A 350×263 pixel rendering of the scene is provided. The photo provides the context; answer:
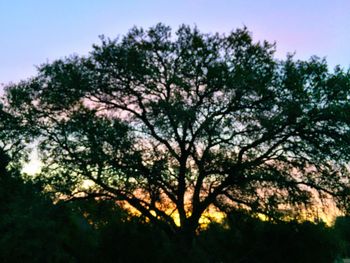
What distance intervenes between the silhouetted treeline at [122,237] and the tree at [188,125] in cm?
141

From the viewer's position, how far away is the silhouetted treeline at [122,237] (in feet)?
81.3

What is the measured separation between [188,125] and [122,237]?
356 inches

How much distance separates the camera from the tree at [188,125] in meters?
24.9

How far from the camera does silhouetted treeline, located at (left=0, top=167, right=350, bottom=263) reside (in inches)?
975

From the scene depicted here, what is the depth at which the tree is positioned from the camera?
2489cm

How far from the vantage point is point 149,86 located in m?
27.2

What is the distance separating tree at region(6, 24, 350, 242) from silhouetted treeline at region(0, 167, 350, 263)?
4.64 feet

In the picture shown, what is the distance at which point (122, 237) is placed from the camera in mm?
29156

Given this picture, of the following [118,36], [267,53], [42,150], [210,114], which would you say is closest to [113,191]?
[42,150]

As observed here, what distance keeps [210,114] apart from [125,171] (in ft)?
19.0

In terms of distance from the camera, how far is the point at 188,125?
25.5 m

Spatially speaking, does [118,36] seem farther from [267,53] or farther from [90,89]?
[267,53]

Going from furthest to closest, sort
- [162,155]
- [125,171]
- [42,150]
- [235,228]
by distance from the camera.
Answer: [235,228], [42,150], [162,155], [125,171]

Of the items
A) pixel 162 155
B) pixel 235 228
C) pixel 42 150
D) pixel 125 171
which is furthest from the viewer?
pixel 235 228
